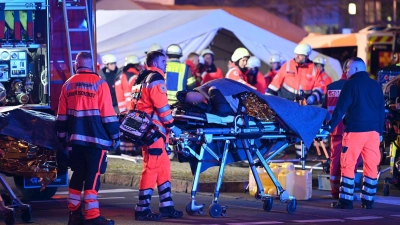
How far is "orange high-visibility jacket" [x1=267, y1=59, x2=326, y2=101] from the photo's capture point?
17.1 metres

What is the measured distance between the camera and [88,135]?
10.6m

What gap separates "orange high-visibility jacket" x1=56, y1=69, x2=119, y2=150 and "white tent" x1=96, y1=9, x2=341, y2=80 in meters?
9.75

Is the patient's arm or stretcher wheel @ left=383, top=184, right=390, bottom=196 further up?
the patient's arm

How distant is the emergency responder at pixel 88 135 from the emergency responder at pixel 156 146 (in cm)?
62

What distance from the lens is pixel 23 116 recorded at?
11.6 metres

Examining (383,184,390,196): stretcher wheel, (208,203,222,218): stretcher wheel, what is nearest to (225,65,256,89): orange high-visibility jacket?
(383,184,390,196): stretcher wheel

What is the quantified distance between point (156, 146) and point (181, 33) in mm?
9711

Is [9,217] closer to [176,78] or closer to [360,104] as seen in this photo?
[360,104]

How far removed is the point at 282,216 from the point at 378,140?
1.70 m

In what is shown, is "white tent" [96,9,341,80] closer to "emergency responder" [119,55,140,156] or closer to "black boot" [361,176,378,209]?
"emergency responder" [119,55,140,156]

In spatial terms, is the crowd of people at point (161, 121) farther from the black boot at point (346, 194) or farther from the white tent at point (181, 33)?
the white tent at point (181, 33)

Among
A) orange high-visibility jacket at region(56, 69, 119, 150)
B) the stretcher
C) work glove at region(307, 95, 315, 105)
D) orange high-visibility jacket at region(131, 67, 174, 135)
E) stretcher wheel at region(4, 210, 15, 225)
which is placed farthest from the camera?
work glove at region(307, 95, 315, 105)

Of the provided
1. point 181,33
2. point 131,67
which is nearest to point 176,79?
point 131,67

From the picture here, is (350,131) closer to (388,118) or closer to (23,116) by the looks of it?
(388,118)
